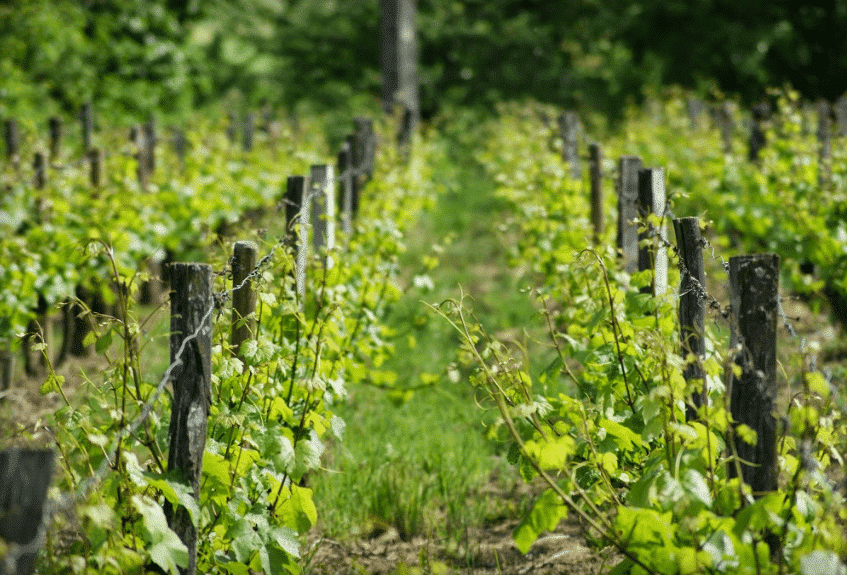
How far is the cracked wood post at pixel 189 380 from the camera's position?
6.71 ft

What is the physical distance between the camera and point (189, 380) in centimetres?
207

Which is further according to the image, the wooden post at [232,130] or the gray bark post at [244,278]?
the wooden post at [232,130]

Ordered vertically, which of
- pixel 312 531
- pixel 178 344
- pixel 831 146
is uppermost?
pixel 831 146

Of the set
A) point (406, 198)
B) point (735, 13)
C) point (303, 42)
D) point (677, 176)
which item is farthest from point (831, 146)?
point (303, 42)

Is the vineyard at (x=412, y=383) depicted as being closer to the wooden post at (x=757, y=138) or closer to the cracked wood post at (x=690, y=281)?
the cracked wood post at (x=690, y=281)

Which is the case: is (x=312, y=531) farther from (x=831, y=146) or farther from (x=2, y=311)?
(x=831, y=146)

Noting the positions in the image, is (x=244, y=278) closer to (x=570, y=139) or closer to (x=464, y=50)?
(x=570, y=139)

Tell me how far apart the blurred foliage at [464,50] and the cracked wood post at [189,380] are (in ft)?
39.1

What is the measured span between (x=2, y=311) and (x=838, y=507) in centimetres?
390

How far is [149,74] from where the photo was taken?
51.0 ft

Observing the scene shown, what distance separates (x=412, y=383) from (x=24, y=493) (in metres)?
3.52

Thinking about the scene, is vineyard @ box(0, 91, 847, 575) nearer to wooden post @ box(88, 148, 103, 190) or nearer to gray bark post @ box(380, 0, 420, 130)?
wooden post @ box(88, 148, 103, 190)

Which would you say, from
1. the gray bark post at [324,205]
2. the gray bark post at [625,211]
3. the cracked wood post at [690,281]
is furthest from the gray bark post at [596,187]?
the cracked wood post at [690,281]

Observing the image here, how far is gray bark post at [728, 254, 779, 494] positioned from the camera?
1.89 metres
